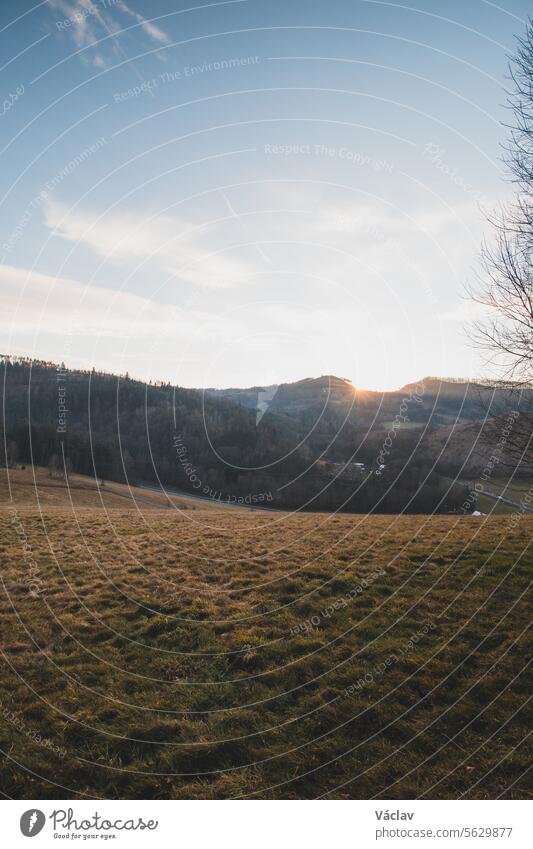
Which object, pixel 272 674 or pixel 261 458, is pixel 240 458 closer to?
pixel 261 458

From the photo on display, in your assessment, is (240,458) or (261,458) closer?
(261,458)

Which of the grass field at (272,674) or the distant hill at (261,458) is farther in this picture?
the distant hill at (261,458)

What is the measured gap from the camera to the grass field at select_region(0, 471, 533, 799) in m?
5.71

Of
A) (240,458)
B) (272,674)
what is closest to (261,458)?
(240,458)

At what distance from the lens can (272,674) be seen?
785 cm

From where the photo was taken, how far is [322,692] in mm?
7227

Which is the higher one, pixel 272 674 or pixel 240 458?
pixel 272 674

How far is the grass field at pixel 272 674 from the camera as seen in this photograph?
18.7 feet

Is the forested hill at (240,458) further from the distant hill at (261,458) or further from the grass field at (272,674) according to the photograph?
the grass field at (272,674)

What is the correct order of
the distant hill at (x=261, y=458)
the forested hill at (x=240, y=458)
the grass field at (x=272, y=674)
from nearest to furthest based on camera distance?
the grass field at (x=272, y=674), the distant hill at (x=261, y=458), the forested hill at (x=240, y=458)

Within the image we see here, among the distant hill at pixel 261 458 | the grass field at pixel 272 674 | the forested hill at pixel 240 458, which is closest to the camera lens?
the grass field at pixel 272 674

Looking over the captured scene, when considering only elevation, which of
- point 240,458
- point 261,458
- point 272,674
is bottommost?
point 240,458

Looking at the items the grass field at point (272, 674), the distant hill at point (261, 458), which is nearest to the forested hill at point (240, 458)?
the distant hill at point (261, 458)

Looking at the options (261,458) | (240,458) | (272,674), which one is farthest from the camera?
(240,458)
